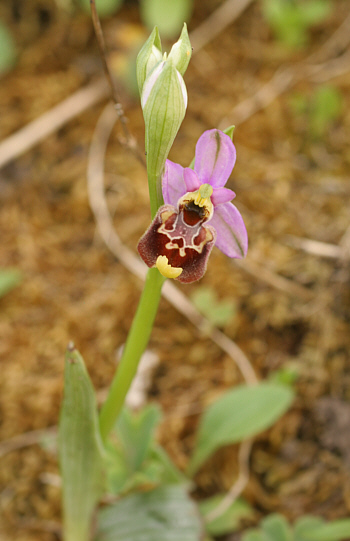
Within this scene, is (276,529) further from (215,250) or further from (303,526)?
(215,250)

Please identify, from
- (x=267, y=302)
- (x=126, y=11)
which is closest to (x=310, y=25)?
(x=126, y=11)

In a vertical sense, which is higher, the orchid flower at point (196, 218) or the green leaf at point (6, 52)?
the green leaf at point (6, 52)

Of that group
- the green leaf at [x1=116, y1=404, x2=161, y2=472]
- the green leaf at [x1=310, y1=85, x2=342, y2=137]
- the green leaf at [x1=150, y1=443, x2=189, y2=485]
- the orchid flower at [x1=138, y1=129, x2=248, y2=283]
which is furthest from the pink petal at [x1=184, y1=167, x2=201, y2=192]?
the green leaf at [x1=310, y1=85, x2=342, y2=137]

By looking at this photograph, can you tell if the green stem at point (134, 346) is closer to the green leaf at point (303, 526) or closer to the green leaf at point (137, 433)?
the green leaf at point (137, 433)

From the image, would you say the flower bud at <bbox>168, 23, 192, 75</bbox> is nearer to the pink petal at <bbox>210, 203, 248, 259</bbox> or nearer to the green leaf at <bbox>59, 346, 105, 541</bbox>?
the pink petal at <bbox>210, 203, 248, 259</bbox>

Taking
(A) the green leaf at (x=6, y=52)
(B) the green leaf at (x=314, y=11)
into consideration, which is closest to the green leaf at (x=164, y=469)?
(A) the green leaf at (x=6, y=52)

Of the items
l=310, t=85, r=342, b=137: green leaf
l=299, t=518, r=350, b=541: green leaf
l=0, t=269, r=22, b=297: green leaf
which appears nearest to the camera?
l=299, t=518, r=350, b=541: green leaf

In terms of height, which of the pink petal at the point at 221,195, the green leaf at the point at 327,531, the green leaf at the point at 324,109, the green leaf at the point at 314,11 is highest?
the green leaf at the point at 314,11
